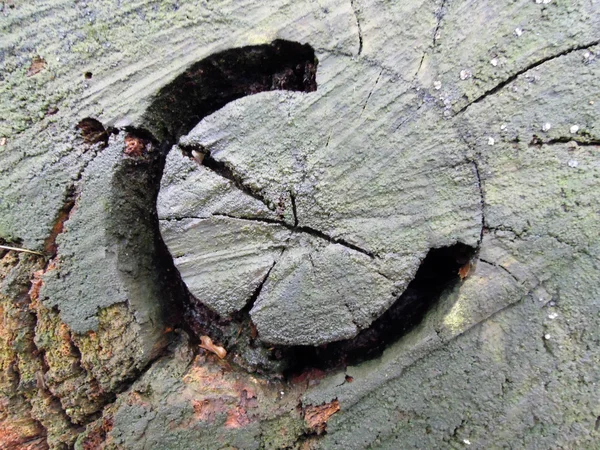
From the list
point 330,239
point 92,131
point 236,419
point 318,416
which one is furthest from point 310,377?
point 92,131

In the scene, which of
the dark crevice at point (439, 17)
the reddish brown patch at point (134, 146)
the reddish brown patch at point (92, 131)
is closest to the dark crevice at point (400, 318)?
the dark crevice at point (439, 17)

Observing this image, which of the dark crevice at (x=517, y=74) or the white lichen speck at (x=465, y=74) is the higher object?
the white lichen speck at (x=465, y=74)

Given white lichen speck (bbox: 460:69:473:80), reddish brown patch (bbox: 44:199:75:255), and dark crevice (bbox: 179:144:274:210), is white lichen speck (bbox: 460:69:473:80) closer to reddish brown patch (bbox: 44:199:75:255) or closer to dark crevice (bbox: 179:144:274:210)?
dark crevice (bbox: 179:144:274:210)

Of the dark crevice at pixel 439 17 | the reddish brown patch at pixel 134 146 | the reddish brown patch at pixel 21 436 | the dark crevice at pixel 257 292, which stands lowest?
the reddish brown patch at pixel 21 436

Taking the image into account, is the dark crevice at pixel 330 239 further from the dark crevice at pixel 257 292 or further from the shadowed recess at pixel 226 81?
the shadowed recess at pixel 226 81

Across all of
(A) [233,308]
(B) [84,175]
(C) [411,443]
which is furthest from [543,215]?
(B) [84,175]

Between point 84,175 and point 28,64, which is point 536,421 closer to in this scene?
point 84,175

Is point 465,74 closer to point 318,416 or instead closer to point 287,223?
point 287,223

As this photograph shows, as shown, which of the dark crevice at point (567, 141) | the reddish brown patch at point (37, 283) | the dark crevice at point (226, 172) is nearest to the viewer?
the dark crevice at point (567, 141)
